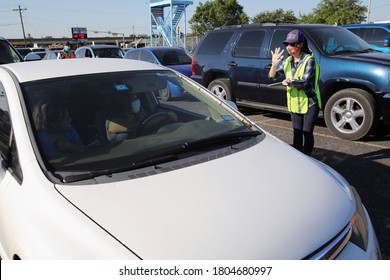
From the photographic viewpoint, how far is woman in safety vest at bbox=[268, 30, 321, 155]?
13.1 feet

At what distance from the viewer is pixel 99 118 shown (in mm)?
2438

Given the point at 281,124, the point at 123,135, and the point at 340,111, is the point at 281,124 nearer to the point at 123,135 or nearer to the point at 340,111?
the point at 340,111

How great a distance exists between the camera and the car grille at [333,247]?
1583 millimetres

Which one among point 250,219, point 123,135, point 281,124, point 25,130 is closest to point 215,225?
point 250,219

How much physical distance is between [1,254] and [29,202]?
0.61 metres

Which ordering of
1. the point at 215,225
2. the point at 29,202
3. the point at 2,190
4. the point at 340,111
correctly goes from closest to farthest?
the point at 215,225, the point at 29,202, the point at 2,190, the point at 340,111

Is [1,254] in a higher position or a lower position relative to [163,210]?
lower

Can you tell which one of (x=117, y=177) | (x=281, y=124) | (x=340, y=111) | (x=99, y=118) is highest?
(x=99, y=118)

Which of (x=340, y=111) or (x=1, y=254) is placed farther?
(x=340, y=111)

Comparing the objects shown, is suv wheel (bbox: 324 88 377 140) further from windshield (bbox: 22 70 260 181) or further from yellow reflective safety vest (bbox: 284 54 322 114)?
windshield (bbox: 22 70 260 181)

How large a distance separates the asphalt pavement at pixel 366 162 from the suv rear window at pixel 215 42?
6.50 ft

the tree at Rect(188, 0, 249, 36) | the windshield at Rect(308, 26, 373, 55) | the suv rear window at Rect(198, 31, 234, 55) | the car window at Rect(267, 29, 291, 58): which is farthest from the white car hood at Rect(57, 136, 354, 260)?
the tree at Rect(188, 0, 249, 36)

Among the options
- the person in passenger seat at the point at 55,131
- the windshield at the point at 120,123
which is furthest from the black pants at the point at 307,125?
→ the person in passenger seat at the point at 55,131

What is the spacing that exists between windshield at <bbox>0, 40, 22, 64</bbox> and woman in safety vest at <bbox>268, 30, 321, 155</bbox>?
5.23 meters
